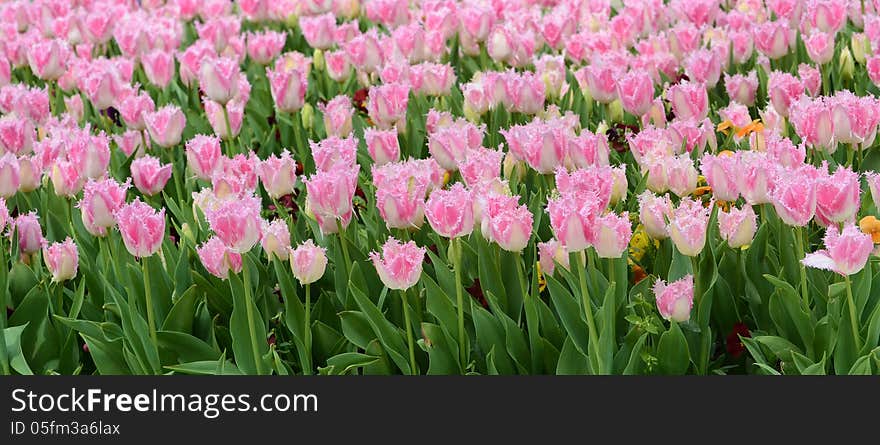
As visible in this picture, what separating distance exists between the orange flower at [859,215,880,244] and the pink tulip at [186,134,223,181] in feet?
5.05

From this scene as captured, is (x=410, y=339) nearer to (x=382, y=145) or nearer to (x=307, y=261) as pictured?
(x=307, y=261)

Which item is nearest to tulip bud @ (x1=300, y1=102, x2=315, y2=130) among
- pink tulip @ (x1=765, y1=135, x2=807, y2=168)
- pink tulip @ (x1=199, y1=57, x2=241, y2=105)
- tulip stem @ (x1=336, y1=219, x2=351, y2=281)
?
pink tulip @ (x1=199, y1=57, x2=241, y2=105)

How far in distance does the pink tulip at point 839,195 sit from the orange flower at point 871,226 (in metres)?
0.31

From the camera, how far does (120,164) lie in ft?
12.1

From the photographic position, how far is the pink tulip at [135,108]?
11.8 feet

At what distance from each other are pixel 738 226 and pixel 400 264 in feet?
2.25

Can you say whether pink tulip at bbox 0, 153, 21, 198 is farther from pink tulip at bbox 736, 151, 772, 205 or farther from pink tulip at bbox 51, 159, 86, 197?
pink tulip at bbox 736, 151, 772, 205

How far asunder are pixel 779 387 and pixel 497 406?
1.65ft

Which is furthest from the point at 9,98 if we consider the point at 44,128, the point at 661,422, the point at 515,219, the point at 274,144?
the point at 661,422

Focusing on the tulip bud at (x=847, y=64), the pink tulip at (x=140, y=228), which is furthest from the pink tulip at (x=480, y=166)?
the tulip bud at (x=847, y=64)

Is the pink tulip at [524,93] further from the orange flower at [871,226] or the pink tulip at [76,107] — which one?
the pink tulip at [76,107]

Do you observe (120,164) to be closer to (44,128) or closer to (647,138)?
(44,128)

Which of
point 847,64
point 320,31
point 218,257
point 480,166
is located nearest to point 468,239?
point 480,166

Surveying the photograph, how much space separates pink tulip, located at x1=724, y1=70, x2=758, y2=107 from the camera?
141 inches
